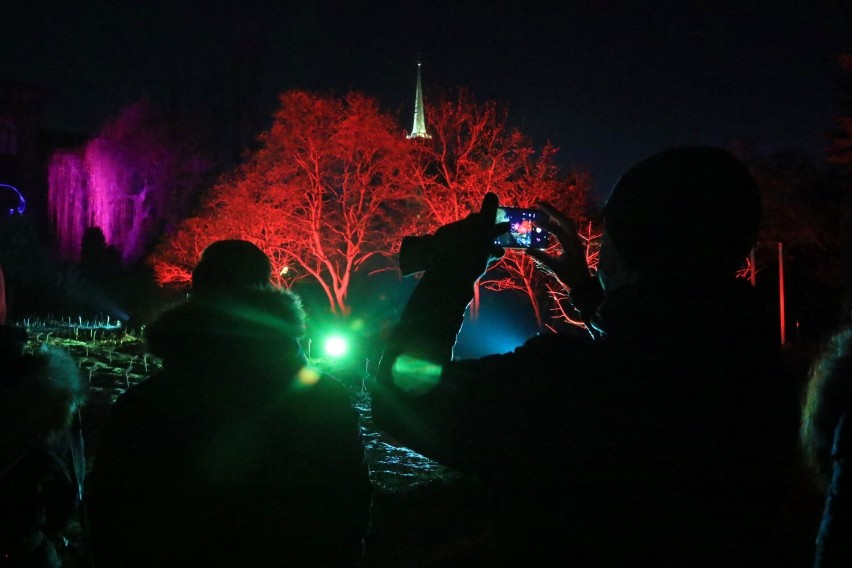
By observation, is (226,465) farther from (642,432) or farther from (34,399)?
(642,432)

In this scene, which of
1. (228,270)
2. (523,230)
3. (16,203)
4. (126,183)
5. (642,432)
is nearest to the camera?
(642,432)

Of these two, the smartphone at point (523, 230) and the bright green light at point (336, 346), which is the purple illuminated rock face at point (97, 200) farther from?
the smartphone at point (523, 230)

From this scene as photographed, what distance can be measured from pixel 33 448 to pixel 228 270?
3.29 feet

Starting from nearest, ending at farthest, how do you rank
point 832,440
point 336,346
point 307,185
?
1. point 832,440
2. point 336,346
3. point 307,185

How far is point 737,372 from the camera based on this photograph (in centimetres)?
124

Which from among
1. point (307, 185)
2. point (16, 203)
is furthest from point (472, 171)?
point (16, 203)

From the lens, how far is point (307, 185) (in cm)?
2281

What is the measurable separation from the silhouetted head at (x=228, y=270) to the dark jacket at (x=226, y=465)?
20cm

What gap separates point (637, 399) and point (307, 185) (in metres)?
22.4

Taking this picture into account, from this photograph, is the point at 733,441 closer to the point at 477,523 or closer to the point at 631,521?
the point at 631,521

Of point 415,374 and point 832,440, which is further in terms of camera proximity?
point 832,440

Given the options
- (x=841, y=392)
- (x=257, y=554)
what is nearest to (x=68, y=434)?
(x=257, y=554)

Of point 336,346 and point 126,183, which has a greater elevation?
point 126,183

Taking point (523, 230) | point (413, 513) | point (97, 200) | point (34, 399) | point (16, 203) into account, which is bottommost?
point (413, 513)
